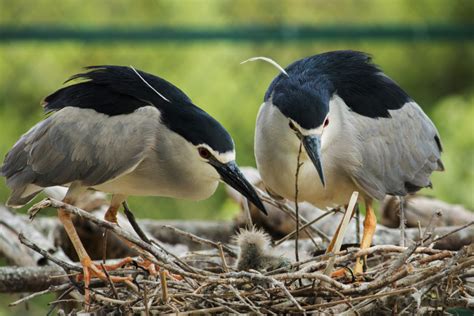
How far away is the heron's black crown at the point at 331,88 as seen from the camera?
4172 millimetres

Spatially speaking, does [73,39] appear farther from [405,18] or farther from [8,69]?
[405,18]

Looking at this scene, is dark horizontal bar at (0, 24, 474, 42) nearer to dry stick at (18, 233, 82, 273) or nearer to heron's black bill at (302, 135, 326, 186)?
Answer: heron's black bill at (302, 135, 326, 186)

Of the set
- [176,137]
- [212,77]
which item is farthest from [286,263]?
[212,77]

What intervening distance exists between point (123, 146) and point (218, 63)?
14.6 feet

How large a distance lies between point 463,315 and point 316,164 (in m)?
0.76

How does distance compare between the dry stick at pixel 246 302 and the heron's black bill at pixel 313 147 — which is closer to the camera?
the dry stick at pixel 246 302

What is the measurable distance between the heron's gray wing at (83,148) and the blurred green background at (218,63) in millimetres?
3204

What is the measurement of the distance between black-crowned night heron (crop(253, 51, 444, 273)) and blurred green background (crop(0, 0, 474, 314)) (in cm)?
304

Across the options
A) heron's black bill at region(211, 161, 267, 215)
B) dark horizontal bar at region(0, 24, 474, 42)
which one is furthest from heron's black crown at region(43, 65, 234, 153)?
dark horizontal bar at region(0, 24, 474, 42)

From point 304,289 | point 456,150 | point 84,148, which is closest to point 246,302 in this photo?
point 304,289

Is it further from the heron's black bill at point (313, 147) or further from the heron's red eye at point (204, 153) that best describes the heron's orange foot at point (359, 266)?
the heron's red eye at point (204, 153)

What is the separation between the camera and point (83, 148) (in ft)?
14.3

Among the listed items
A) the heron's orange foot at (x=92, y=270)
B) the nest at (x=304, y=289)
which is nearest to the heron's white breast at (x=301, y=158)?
the nest at (x=304, y=289)

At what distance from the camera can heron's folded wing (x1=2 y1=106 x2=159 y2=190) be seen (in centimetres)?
429
